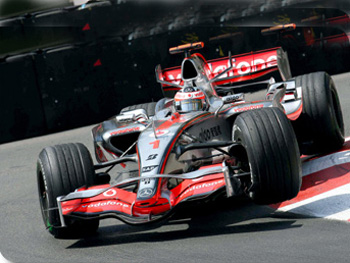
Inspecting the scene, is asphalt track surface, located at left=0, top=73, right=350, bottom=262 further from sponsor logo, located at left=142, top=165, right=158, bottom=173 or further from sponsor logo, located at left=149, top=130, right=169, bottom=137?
sponsor logo, located at left=149, top=130, right=169, bottom=137

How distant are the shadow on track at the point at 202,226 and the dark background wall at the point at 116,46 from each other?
7.02m

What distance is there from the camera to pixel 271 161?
590cm

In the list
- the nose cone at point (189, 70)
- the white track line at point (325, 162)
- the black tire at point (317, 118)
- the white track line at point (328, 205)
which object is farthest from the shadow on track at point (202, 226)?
the nose cone at point (189, 70)

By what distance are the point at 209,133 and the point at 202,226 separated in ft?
4.28

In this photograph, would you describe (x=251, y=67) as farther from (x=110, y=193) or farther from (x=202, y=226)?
(x=110, y=193)

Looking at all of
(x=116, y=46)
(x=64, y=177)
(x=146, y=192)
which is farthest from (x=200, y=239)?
(x=116, y=46)

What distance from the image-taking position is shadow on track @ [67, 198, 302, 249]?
19.6ft

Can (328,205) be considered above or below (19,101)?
below

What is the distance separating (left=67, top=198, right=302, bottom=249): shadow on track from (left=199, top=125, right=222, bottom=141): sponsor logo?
698mm

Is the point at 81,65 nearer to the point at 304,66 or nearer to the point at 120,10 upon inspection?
the point at 120,10

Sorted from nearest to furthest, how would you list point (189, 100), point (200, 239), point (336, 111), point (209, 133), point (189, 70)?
point (200, 239) < point (209, 133) < point (189, 100) < point (189, 70) < point (336, 111)

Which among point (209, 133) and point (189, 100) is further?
point (189, 100)

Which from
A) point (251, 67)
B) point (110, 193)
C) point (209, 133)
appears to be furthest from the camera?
point (251, 67)

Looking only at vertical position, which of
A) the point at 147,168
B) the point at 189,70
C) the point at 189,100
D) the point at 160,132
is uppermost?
the point at 189,70
